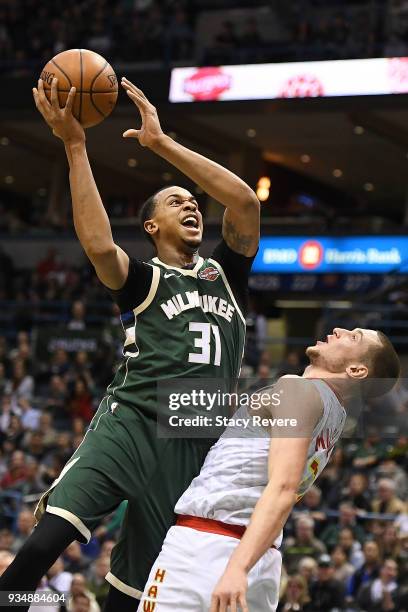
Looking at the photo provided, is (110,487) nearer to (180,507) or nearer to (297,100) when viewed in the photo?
(180,507)

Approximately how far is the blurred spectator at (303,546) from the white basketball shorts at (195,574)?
691cm

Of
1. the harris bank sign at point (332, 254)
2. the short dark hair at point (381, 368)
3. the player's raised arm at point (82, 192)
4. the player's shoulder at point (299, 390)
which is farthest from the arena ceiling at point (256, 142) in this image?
the player's shoulder at point (299, 390)

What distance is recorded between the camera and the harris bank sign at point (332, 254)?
20.3m

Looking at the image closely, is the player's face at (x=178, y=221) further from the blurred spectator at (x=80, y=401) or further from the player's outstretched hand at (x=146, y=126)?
the blurred spectator at (x=80, y=401)

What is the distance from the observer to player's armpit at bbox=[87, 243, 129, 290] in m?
4.86

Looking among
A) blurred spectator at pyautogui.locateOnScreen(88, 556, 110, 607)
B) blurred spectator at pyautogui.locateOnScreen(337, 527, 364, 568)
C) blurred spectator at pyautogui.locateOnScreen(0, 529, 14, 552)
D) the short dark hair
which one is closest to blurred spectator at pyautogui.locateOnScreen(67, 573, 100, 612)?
blurred spectator at pyautogui.locateOnScreen(88, 556, 110, 607)

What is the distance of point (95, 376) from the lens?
55.6 ft

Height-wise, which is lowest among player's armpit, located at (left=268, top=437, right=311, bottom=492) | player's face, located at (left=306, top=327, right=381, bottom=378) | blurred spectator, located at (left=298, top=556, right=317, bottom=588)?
blurred spectator, located at (left=298, top=556, right=317, bottom=588)

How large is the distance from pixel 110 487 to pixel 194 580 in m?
0.86

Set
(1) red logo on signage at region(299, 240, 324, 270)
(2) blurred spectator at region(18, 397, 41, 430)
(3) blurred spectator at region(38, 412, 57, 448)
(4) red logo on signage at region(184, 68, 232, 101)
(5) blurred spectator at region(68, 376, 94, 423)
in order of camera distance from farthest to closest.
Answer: (1) red logo on signage at region(299, 240, 324, 270), (4) red logo on signage at region(184, 68, 232, 101), (5) blurred spectator at region(68, 376, 94, 423), (2) blurred spectator at region(18, 397, 41, 430), (3) blurred spectator at region(38, 412, 57, 448)

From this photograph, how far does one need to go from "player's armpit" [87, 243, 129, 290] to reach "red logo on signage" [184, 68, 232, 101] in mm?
16053

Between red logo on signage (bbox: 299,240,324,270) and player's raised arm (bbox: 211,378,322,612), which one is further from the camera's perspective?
red logo on signage (bbox: 299,240,324,270)

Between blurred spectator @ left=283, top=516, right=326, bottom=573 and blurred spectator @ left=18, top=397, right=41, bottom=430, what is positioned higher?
blurred spectator @ left=18, top=397, right=41, bottom=430

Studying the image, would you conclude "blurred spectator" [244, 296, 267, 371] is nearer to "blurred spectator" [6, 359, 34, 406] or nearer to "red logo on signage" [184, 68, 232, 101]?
"blurred spectator" [6, 359, 34, 406]
